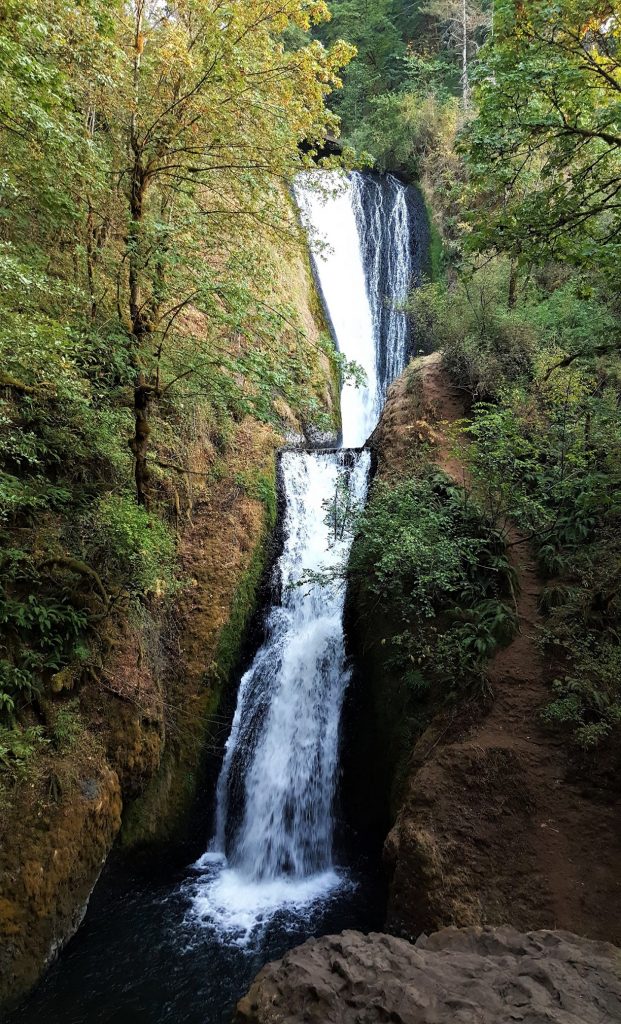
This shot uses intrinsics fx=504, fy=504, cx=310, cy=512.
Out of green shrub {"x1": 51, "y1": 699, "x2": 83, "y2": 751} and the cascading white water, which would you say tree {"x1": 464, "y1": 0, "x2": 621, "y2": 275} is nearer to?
green shrub {"x1": 51, "y1": 699, "x2": 83, "y2": 751}

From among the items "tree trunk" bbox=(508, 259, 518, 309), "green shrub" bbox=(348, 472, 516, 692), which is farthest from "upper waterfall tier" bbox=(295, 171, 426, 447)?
"green shrub" bbox=(348, 472, 516, 692)

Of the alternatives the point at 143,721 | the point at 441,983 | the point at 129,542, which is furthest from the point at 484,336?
the point at 441,983

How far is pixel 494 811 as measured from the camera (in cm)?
566

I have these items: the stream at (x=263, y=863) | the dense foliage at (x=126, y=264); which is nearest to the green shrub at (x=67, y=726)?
the dense foliage at (x=126, y=264)

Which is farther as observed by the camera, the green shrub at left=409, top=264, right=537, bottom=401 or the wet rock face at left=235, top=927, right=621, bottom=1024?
the green shrub at left=409, top=264, right=537, bottom=401

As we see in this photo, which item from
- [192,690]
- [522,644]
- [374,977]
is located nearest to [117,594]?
[192,690]

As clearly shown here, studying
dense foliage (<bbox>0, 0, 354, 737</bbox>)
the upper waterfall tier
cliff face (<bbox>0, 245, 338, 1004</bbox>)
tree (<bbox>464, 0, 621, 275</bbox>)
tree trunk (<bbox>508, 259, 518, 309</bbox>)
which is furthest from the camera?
the upper waterfall tier

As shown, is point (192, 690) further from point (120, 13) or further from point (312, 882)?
point (120, 13)

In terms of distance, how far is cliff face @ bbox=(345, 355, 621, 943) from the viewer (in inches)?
197

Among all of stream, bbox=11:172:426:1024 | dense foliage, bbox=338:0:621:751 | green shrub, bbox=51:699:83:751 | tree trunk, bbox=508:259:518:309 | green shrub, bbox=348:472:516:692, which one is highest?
tree trunk, bbox=508:259:518:309

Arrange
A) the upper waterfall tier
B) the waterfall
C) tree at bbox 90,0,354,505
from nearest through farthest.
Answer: tree at bbox 90,0,354,505, the waterfall, the upper waterfall tier

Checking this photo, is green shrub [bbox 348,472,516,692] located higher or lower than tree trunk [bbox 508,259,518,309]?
lower

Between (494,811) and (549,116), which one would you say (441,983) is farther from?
(549,116)

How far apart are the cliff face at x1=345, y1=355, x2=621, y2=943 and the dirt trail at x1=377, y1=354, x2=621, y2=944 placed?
10mm
